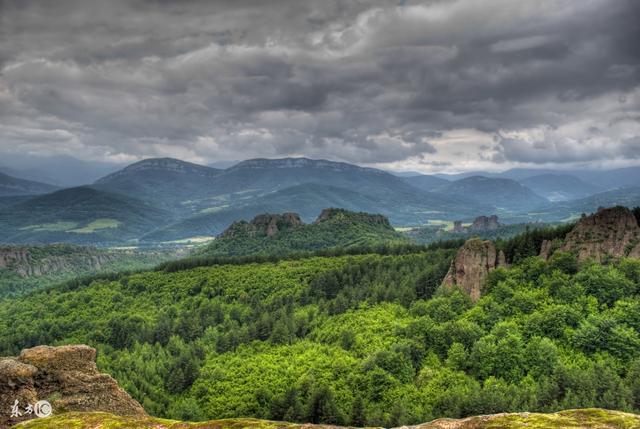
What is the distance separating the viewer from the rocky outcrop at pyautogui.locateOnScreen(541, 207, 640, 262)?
86750 millimetres

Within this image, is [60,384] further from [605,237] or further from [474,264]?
[605,237]

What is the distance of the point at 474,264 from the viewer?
94938 millimetres

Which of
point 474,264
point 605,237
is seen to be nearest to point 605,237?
point 605,237

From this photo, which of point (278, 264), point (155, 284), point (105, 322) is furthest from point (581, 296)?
point (155, 284)

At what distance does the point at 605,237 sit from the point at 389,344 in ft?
177

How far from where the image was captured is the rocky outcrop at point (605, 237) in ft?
285

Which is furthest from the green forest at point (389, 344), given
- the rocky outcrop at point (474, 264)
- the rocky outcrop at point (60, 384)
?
the rocky outcrop at point (60, 384)

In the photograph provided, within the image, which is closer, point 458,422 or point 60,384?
point 458,422

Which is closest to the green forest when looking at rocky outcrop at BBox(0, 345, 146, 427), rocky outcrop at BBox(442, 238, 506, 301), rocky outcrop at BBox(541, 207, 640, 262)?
rocky outcrop at BBox(442, 238, 506, 301)

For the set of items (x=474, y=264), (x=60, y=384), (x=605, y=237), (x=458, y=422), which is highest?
(x=605, y=237)

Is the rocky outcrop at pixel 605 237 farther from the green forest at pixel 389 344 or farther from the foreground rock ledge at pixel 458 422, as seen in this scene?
the foreground rock ledge at pixel 458 422

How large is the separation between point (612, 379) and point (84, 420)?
6518 centimetres

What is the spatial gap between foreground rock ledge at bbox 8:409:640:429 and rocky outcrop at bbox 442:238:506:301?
6815 centimetres

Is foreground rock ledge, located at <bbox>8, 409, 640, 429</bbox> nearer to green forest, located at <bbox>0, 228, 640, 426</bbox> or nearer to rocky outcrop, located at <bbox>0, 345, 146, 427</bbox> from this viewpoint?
rocky outcrop, located at <bbox>0, 345, 146, 427</bbox>
